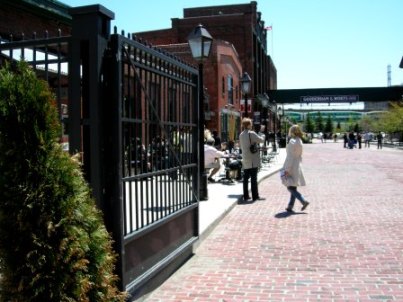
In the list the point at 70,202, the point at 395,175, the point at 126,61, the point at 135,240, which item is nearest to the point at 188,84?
the point at 126,61

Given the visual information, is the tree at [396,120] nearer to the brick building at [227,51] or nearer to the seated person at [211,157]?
the brick building at [227,51]

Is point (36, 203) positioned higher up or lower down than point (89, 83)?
lower down

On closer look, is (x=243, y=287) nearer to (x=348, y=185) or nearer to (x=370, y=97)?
(x=348, y=185)

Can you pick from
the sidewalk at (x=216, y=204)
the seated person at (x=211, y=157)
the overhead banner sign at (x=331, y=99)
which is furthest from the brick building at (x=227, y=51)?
the sidewalk at (x=216, y=204)

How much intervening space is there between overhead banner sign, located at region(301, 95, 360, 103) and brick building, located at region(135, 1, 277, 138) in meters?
5.98

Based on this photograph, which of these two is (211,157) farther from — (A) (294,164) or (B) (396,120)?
(B) (396,120)

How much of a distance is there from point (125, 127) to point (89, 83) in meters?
0.59

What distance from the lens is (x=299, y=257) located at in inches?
268

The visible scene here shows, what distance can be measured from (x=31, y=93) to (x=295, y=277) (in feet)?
12.9

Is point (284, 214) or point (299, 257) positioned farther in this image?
point (284, 214)

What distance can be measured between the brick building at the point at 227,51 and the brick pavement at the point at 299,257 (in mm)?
19792

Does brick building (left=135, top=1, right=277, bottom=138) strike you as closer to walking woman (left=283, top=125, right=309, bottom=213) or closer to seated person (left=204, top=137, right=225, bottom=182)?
seated person (left=204, top=137, right=225, bottom=182)

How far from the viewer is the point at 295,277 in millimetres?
5863

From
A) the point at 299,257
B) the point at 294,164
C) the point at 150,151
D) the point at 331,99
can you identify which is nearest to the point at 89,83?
the point at 150,151
